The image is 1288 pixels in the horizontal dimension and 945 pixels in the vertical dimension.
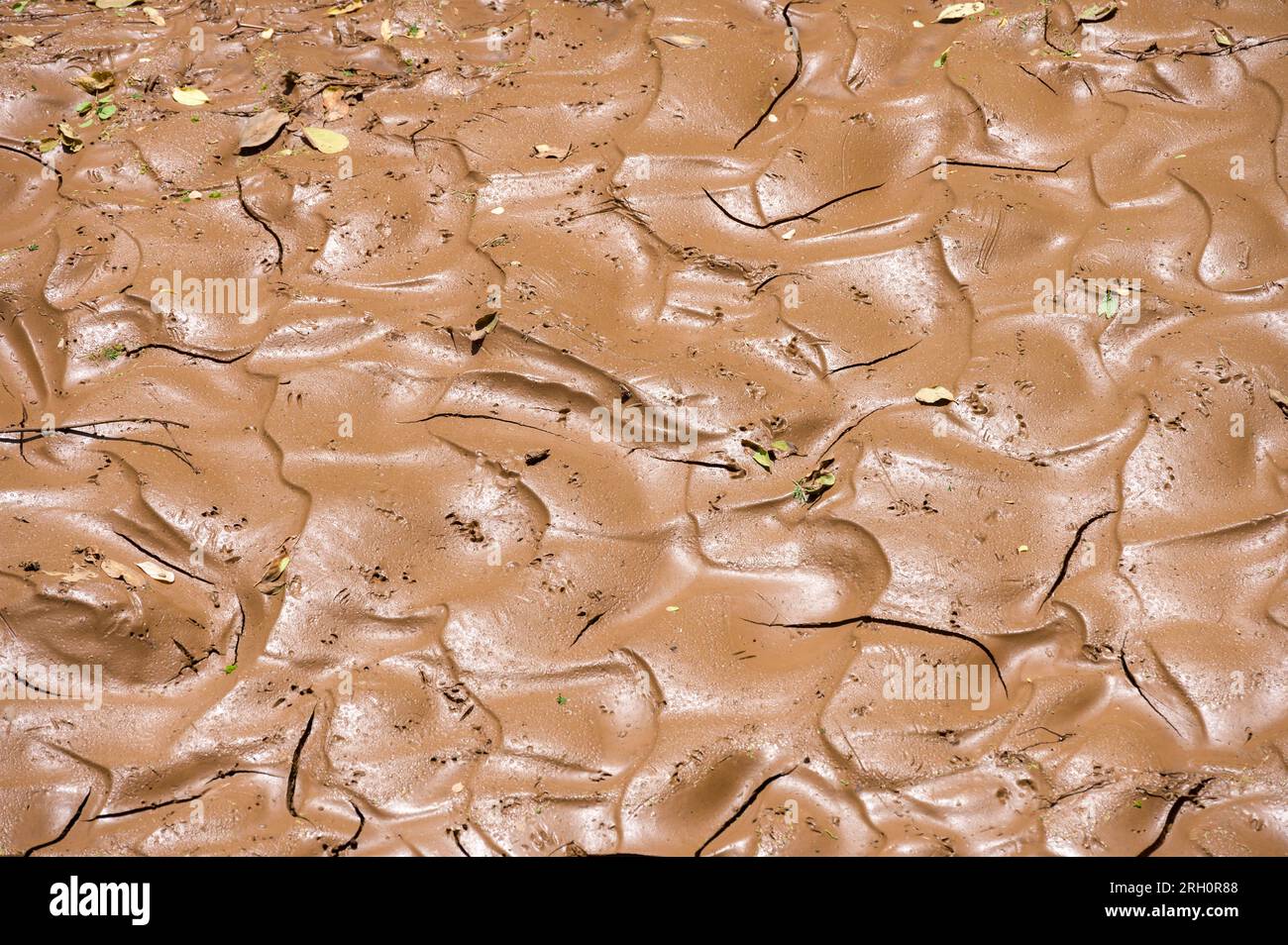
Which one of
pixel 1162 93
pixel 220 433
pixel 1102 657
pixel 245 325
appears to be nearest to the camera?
pixel 1102 657

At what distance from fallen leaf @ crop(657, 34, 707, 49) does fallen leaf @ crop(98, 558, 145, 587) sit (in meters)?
2.48

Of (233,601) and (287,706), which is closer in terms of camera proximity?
(287,706)

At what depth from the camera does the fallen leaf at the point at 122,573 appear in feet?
7.62

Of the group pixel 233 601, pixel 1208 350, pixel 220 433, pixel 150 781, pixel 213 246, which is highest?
pixel 1208 350

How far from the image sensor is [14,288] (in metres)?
2.86

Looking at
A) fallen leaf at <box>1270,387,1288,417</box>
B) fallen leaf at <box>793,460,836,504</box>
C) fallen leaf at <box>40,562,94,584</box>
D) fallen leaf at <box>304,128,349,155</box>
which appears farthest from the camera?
fallen leaf at <box>304,128,349,155</box>

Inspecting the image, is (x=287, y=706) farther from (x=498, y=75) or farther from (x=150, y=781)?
(x=498, y=75)

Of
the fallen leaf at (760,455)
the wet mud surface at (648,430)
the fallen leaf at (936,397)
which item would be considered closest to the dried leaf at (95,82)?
the wet mud surface at (648,430)

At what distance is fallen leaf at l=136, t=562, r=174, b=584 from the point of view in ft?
7.73

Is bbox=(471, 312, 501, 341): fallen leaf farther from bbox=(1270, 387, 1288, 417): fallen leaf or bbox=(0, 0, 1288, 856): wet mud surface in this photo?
bbox=(1270, 387, 1288, 417): fallen leaf

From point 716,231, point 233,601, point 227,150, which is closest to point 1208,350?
point 716,231

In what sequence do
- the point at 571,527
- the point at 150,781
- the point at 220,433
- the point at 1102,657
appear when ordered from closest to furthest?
1. the point at 150,781
2. the point at 1102,657
3. the point at 571,527
4. the point at 220,433

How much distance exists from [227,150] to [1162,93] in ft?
10.6

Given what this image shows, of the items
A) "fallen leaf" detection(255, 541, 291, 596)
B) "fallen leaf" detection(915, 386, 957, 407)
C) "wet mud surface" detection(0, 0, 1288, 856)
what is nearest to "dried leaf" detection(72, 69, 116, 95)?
"wet mud surface" detection(0, 0, 1288, 856)
